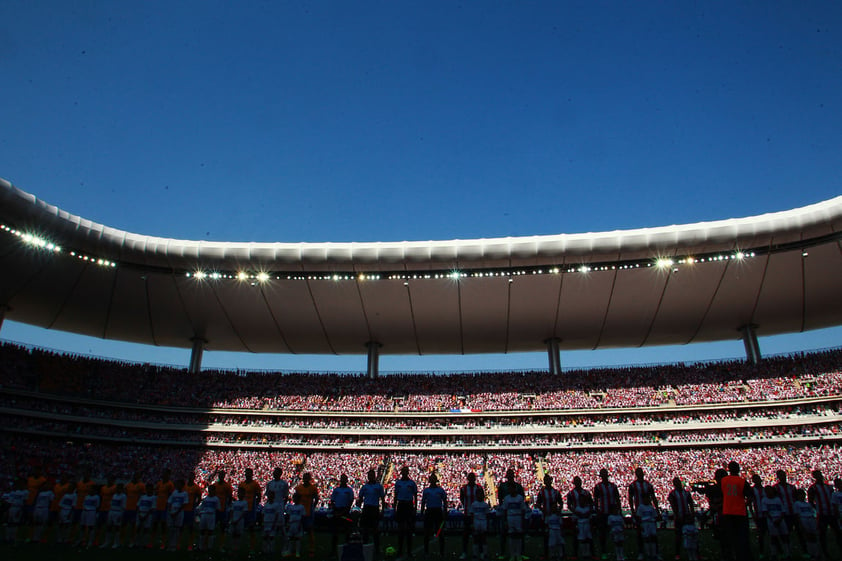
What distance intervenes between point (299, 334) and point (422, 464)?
13953mm

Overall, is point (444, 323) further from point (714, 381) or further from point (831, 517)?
point (831, 517)

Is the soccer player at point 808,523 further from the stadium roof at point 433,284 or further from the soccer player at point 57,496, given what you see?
the stadium roof at point 433,284

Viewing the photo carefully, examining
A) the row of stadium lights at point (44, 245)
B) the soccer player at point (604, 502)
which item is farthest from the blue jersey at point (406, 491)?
the row of stadium lights at point (44, 245)

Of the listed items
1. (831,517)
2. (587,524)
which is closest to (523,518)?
(587,524)

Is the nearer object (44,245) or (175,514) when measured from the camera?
(175,514)

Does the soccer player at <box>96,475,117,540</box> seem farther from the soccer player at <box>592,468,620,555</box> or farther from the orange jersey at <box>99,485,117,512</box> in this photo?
the soccer player at <box>592,468,620,555</box>

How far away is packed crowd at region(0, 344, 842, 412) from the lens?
35656 mm

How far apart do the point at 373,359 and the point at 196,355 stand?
529 inches

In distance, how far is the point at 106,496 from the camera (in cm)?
1375

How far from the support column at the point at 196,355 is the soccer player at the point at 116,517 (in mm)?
30884

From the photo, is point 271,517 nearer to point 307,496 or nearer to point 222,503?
point 307,496

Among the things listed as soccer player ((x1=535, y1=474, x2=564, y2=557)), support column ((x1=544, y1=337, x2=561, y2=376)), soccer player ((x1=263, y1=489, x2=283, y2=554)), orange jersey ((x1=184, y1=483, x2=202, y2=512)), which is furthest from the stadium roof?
soccer player ((x1=263, y1=489, x2=283, y2=554))

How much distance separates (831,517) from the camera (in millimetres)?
11758

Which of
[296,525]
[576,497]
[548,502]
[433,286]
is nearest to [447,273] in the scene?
[433,286]
